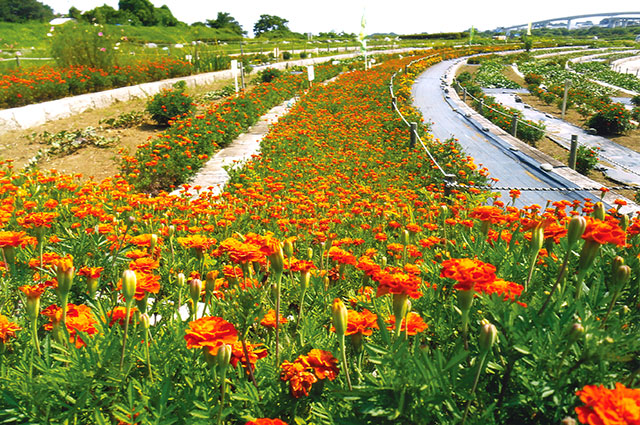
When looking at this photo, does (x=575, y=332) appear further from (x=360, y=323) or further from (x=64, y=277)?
(x=64, y=277)

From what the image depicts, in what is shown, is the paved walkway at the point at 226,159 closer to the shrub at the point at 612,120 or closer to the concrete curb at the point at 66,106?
the concrete curb at the point at 66,106

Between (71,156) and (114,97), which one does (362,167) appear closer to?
(71,156)

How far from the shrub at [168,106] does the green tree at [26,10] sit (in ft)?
167

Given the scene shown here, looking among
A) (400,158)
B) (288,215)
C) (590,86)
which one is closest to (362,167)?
(400,158)

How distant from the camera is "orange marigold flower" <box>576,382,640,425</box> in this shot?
2.40 ft

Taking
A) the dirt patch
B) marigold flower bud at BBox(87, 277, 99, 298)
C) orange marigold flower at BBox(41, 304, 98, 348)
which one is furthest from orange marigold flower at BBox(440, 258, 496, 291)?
the dirt patch

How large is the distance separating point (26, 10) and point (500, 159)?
62230mm

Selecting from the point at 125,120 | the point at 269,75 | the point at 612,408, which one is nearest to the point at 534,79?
the point at 269,75

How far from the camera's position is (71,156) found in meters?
8.00

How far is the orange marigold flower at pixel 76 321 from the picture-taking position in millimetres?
1437

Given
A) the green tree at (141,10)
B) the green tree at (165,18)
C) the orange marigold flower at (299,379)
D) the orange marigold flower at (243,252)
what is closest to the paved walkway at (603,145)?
the orange marigold flower at (243,252)

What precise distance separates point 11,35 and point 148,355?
39.6 metres

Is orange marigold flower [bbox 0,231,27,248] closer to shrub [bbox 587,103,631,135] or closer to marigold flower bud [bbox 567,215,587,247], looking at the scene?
marigold flower bud [bbox 567,215,587,247]

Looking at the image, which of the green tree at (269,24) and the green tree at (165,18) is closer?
the green tree at (165,18)
